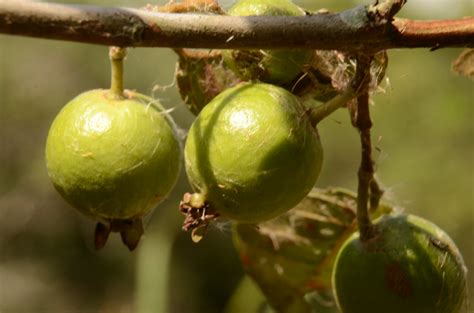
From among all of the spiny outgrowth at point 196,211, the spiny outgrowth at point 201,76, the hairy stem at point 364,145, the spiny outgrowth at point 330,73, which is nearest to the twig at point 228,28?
the hairy stem at point 364,145

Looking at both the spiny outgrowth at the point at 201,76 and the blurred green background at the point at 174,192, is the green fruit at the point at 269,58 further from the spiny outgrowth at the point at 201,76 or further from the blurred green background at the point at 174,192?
the blurred green background at the point at 174,192

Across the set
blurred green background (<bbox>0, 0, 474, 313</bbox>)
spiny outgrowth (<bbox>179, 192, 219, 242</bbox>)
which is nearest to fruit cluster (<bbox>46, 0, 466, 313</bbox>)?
spiny outgrowth (<bbox>179, 192, 219, 242</bbox>)

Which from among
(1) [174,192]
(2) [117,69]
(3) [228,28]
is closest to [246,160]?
(3) [228,28]

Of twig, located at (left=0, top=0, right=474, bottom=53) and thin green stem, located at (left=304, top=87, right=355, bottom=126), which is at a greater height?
twig, located at (left=0, top=0, right=474, bottom=53)

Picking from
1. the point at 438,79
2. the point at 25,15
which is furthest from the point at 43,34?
the point at 438,79

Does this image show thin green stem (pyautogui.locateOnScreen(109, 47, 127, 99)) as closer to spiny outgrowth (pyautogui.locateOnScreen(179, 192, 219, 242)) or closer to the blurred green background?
spiny outgrowth (pyautogui.locateOnScreen(179, 192, 219, 242))

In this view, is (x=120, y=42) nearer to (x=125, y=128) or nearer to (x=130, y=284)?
(x=125, y=128)

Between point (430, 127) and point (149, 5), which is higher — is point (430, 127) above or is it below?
below
